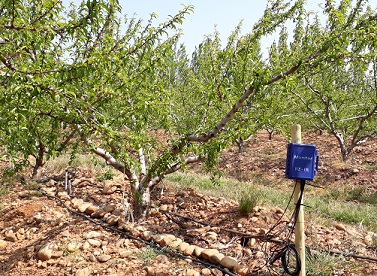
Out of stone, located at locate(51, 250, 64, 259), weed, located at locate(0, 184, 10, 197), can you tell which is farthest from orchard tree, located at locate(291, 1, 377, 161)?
weed, located at locate(0, 184, 10, 197)

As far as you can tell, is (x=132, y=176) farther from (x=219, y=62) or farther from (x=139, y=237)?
(x=219, y=62)

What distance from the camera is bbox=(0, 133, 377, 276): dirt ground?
11.3 ft

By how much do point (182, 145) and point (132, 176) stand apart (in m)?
0.99

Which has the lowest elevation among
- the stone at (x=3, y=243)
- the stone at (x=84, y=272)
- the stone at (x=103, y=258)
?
the stone at (x=3, y=243)

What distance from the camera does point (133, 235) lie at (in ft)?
13.6

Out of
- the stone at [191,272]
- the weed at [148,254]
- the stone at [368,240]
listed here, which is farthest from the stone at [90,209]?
the stone at [368,240]

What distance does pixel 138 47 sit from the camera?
3949mm

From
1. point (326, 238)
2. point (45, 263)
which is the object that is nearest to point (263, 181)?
point (326, 238)

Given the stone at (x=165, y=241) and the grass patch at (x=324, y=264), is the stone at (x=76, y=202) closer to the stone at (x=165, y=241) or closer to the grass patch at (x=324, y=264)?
the stone at (x=165, y=241)

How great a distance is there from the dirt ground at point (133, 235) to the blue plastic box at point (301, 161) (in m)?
0.71

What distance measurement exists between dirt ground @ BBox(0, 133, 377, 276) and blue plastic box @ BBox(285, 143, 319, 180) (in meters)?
0.71

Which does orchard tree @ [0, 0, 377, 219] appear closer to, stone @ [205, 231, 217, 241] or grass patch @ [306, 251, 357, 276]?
stone @ [205, 231, 217, 241]

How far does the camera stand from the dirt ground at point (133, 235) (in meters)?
3.45

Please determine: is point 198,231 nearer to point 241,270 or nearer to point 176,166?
point 176,166
